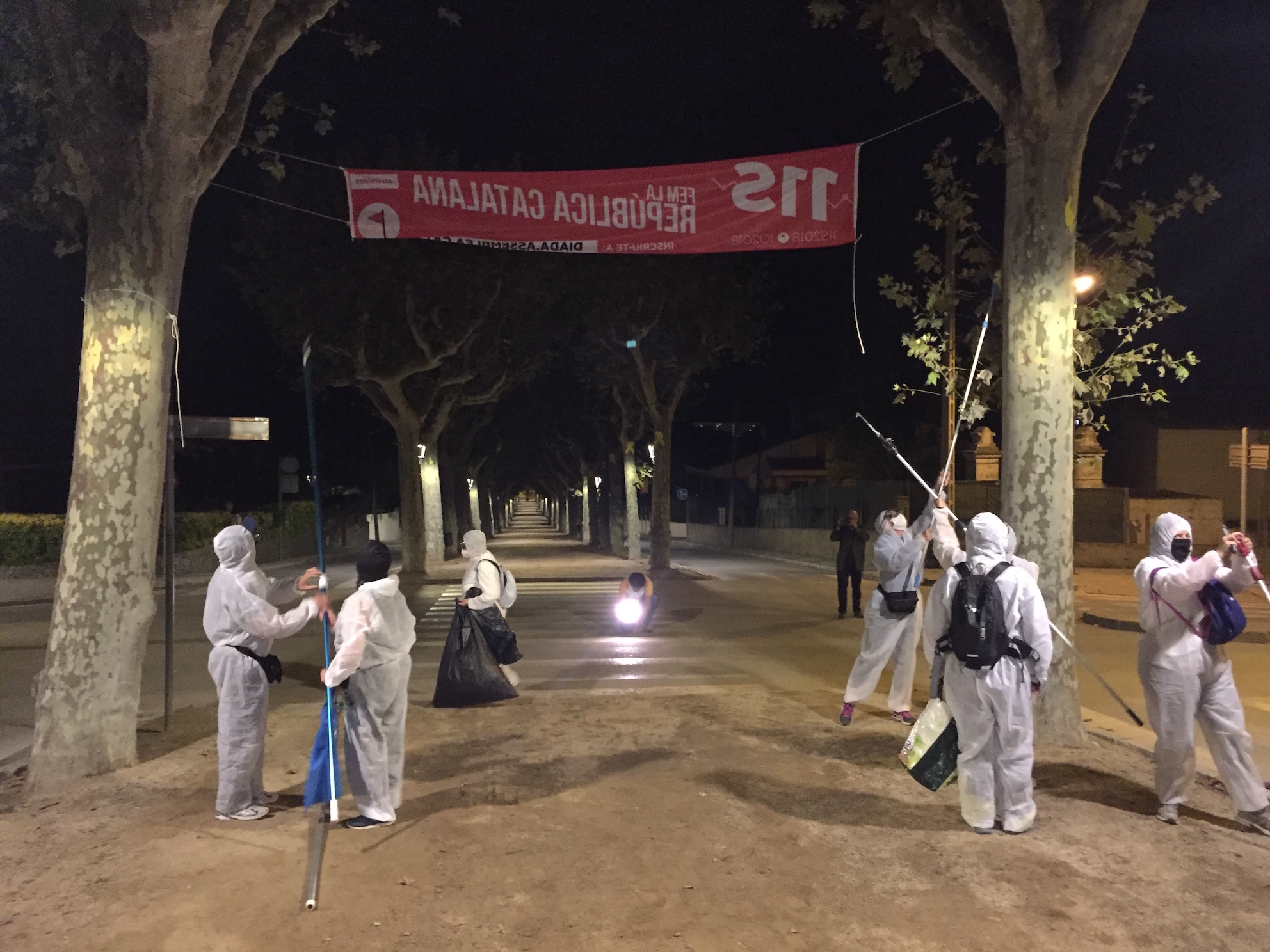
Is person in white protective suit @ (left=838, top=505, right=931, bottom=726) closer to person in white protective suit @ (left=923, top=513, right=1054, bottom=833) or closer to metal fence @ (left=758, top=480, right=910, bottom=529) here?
person in white protective suit @ (left=923, top=513, right=1054, bottom=833)

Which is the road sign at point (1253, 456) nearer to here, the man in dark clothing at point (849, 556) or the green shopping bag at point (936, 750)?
the man in dark clothing at point (849, 556)

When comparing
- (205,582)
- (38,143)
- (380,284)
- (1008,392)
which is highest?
(380,284)

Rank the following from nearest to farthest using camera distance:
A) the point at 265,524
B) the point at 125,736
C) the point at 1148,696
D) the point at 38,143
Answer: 1. the point at 1148,696
2. the point at 125,736
3. the point at 38,143
4. the point at 265,524

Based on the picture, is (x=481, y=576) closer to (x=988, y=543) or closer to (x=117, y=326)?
(x=117, y=326)

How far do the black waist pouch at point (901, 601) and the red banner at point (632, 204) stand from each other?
3662mm

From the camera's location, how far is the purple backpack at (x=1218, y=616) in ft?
16.4

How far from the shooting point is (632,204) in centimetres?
910

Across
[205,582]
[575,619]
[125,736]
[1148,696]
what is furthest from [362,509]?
[1148,696]

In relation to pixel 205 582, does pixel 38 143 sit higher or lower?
higher

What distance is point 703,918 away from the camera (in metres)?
4.12

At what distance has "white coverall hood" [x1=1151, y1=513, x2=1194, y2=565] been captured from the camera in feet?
17.4

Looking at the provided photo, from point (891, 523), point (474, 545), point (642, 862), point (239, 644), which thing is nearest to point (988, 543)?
point (642, 862)

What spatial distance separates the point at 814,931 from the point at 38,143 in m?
9.89

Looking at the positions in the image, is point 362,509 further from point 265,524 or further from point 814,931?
point 814,931
